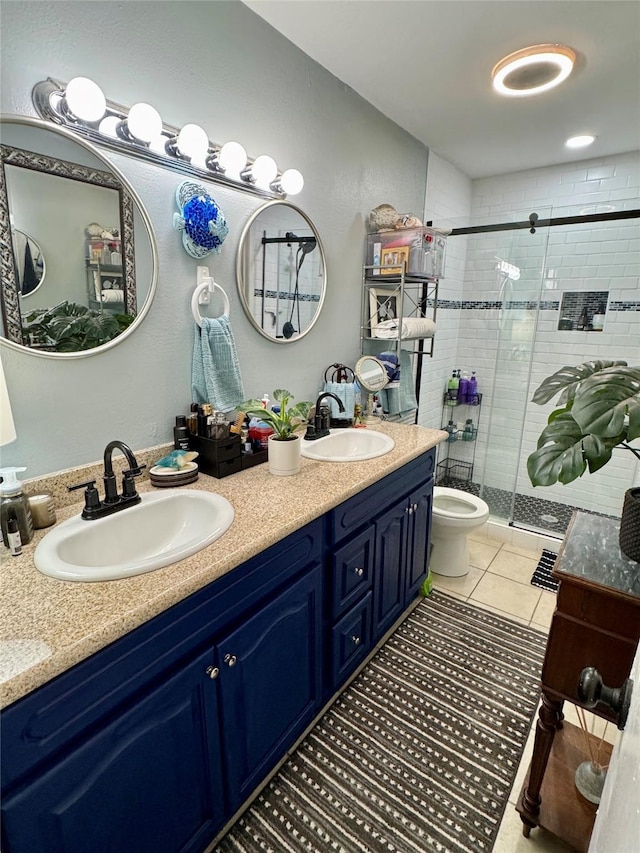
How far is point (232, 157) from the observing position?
1.53 meters

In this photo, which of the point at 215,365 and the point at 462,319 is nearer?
the point at 215,365

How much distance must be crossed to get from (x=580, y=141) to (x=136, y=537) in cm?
326

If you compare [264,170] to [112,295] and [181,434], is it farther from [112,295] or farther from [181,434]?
[181,434]

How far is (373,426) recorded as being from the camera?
2244mm

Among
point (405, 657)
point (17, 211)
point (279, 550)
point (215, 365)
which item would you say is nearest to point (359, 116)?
point (215, 365)

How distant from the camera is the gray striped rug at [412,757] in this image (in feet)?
4.07

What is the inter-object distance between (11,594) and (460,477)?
3.31 metres

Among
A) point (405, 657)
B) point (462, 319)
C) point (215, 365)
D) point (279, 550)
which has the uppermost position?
point (462, 319)

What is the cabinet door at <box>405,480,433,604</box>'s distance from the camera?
197 cm

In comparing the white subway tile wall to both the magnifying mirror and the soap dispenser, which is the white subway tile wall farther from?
the soap dispenser

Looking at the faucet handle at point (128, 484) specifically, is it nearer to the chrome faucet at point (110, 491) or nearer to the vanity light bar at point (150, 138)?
the chrome faucet at point (110, 491)

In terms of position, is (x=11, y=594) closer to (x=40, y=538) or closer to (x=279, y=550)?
(x=40, y=538)

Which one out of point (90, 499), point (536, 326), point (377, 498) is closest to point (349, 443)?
point (377, 498)

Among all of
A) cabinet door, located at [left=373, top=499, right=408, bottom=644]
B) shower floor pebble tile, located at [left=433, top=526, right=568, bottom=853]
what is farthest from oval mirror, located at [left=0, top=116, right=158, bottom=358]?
shower floor pebble tile, located at [left=433, top=526, right=568, bottom=853]
